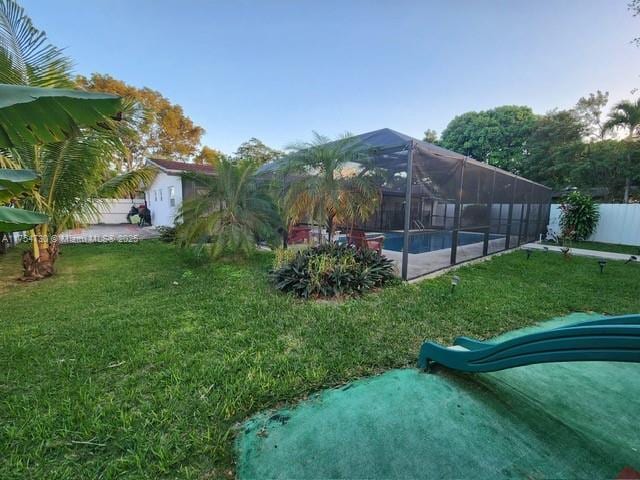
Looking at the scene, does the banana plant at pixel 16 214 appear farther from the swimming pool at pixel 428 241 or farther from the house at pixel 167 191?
the house at pixel 167 191

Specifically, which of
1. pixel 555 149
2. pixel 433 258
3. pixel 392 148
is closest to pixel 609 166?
pixel 555 149

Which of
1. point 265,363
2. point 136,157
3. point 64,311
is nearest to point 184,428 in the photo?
point 265,363

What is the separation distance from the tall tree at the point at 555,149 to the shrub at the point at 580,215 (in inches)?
132

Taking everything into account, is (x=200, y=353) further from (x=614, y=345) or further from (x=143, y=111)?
(x=143, y=111)

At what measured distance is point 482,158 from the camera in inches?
897

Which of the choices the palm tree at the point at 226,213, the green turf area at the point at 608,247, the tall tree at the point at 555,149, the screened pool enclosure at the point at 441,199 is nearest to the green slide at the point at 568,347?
the screened pool enclosure at the point at 441,199

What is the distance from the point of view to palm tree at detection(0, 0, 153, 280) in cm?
205

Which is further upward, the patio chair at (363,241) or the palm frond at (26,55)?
the palm frond at (26,55)

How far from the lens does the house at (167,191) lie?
12.6 metres

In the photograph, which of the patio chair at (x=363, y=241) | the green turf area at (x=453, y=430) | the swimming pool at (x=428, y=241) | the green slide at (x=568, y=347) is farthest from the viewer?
the swimming pool at (x=428, y=241)

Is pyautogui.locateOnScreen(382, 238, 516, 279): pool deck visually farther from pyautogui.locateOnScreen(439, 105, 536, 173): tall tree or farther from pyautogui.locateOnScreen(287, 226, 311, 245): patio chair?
pyautogui.locateOnScreen(439, 105, 536, 173): tall tree

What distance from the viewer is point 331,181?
5.68 m

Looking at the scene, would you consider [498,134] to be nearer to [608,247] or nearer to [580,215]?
[580,215]

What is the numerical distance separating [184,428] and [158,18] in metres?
11.8
